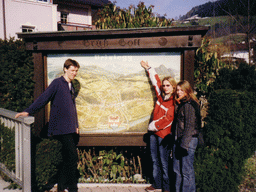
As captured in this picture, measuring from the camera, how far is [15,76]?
4055 millimetres

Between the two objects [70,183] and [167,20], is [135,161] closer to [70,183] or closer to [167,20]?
[70,183]

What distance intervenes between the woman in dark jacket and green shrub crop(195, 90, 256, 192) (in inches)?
10.6

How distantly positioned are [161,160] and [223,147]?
1.02 meters

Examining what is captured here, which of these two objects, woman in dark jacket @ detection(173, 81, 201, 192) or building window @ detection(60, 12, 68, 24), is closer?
woman in dark jacket @ detection(173, 81, 201, 192)

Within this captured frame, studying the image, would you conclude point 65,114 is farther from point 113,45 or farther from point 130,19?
point 130,19

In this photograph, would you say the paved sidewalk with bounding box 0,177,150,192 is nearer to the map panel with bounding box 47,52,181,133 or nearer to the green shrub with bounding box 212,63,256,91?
the map panel with bounding box 47,52,181,133

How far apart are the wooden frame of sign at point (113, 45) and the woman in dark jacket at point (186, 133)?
794 millimetres

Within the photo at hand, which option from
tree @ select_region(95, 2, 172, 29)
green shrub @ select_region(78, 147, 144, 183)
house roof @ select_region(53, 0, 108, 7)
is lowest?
green shrub @ select_region(78, 147, 144, 183)

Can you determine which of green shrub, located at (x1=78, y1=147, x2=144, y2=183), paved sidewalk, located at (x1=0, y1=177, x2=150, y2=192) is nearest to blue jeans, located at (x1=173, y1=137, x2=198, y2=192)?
paved sidewalk, located at (x1=0, y1=177, x2=150, y2=192)

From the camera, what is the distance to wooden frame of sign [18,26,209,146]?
3738 millimetres

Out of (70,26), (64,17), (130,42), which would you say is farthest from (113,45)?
(64,17)

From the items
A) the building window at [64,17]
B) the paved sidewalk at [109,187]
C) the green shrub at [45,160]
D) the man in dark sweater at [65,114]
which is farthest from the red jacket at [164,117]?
the building window at [64,17]

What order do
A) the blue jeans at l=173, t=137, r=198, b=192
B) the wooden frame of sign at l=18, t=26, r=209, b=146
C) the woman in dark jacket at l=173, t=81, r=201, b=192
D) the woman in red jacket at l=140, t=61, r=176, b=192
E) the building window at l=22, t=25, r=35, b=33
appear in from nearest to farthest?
1. the woman in dark jacket at l=173, t=81, r=201, b=192
2. the blue jeans at l=173, t=137, r=198, b=192
3. the woman in red jacket at l=140, t=61, r=176, b=192
4. the wooden frame of sign at l=18, t=26, r=209, b=146
5. the building window at l=22, t=25, r=35, b=33

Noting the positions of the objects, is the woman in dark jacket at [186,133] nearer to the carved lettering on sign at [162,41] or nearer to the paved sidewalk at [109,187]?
the paved sidewalk at [109,187]
